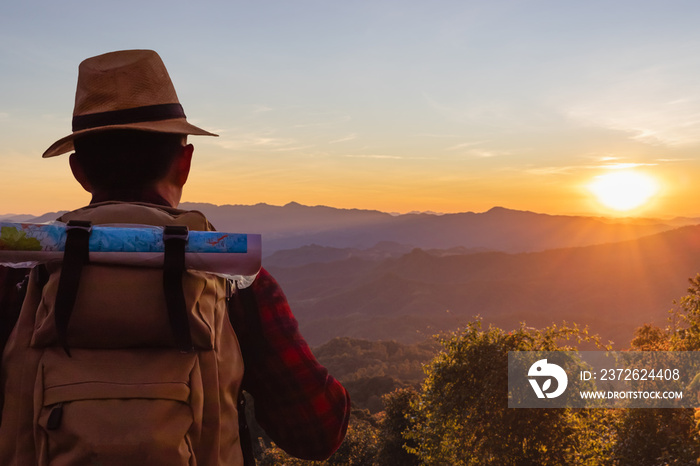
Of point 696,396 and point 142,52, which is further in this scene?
point 696,396

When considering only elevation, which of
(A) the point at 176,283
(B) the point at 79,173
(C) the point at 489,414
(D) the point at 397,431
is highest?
(B) the point at 79,173

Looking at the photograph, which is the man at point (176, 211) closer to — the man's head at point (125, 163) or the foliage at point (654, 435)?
the man's head at point (125, 163)

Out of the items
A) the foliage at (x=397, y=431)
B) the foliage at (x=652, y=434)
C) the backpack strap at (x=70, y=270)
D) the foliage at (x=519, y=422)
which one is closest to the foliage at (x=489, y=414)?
the foliage at (x=519, y=422)

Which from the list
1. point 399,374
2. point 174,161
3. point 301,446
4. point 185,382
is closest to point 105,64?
point 174,161

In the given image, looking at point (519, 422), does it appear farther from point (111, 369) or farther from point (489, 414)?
point (111, 369)

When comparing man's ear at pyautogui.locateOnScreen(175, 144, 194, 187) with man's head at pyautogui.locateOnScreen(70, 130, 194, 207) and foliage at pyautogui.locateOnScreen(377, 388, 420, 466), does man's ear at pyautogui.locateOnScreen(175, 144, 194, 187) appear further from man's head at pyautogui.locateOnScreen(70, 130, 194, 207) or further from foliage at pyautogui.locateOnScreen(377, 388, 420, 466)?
foliage at pyautogui.locateOnScreen(377, 388, 420, 466)

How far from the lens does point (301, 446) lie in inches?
90.4

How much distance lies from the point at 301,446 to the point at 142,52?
77.3 inches

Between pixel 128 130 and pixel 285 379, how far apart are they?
4.10 feet

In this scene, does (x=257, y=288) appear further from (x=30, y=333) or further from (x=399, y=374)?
(x=399, y=374)

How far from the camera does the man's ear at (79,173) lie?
2236 millimetres

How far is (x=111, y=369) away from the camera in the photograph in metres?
1.80

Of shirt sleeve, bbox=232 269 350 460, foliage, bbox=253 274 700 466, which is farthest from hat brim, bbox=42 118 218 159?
foliage, bbox=253 274 700 466

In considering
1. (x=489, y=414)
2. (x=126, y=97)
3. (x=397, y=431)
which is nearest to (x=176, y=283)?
(x=126, y=97)
